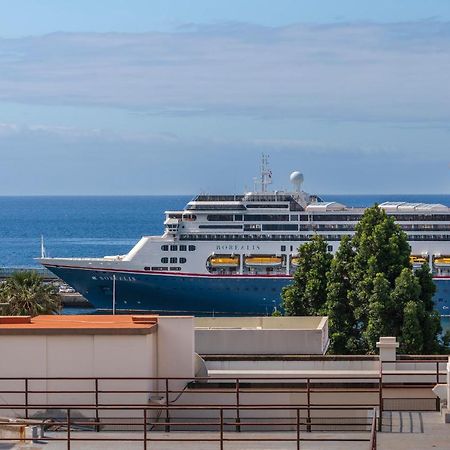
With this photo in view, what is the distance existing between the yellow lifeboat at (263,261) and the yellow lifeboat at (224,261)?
2.67ft

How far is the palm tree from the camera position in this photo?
38938mm

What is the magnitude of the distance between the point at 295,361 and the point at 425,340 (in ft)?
72.8

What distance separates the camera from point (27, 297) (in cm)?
3944

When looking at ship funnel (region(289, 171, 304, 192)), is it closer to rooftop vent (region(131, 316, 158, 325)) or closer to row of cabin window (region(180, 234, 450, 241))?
row of cabin window (region(180, 234, 450, 241))

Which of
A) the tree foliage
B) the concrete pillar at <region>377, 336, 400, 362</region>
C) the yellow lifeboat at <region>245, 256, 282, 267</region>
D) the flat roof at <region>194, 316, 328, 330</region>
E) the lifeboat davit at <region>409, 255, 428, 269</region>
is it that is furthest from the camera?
the yellow lifeboat at <region>245, 256, 282, 267</region>

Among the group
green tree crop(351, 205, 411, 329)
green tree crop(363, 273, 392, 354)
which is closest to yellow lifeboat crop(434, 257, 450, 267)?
green tree crop(351, 205, 411, 329)

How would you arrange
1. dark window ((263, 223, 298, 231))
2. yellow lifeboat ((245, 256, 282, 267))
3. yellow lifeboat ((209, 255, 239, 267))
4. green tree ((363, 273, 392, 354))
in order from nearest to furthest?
1. green tree ((363, 273, 392, 354))
2. yellow lifeboat ((245, 256, 282, 267))
3. yellow lifeboat ((209, 255, 239, 267))
4. dark window ((263, 223, 298, 231))

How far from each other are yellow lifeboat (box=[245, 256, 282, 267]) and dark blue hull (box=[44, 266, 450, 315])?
1583 millimetres

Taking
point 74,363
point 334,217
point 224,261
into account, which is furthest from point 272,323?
point 334,217

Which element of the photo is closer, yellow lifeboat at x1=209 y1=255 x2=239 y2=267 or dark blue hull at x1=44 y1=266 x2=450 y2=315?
dark blue hull at x1=44 y1=266 x2=450 y2=315

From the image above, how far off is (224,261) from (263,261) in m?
2.63

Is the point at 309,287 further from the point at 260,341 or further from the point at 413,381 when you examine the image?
the point at 413,381

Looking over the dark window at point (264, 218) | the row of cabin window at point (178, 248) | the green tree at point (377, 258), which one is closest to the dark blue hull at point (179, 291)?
the row of cabin window at point (178, 248)

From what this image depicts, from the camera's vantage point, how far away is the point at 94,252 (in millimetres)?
155250
